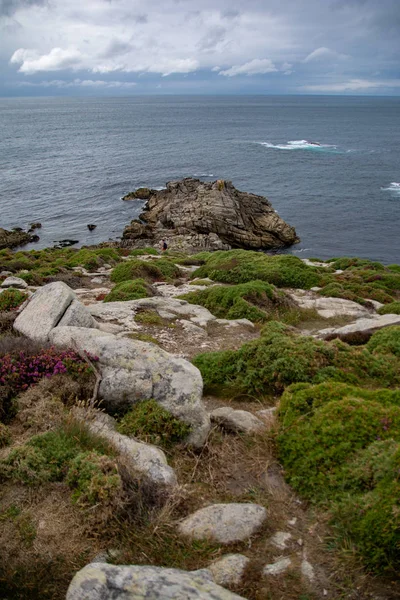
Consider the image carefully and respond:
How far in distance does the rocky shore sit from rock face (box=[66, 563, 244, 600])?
0.02 meters

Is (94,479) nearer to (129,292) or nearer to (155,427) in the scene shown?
(155,427)

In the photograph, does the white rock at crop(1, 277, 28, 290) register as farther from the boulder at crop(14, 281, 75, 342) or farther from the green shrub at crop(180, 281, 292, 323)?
the boulder at crop(14, 281, 75, 342)

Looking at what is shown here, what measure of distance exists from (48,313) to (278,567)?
7.73 metres

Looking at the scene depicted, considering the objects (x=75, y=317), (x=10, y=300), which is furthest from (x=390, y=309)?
(x=10, y=300)

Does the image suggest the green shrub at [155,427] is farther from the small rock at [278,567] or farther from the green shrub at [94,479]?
the small rock at [278,567]

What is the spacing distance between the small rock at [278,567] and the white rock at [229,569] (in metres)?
0.25

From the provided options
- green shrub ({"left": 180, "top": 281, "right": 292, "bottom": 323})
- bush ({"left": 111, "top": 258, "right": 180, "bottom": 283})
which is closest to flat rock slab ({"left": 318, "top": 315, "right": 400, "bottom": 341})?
green shrub ({"left": 180, "top": 281, "right": 292, "bottom": 323})

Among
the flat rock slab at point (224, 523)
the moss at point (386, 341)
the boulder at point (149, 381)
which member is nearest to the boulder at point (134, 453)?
the boulder at point (149, 381)

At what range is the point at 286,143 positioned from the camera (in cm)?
15162

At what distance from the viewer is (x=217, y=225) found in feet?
190

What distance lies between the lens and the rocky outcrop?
56.9 metres

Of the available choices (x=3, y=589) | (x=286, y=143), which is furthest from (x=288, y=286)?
(x=286, y=143)

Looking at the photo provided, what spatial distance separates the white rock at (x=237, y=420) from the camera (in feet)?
26.9

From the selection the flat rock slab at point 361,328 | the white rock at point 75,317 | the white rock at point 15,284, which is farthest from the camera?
the white rock at point 15,284
